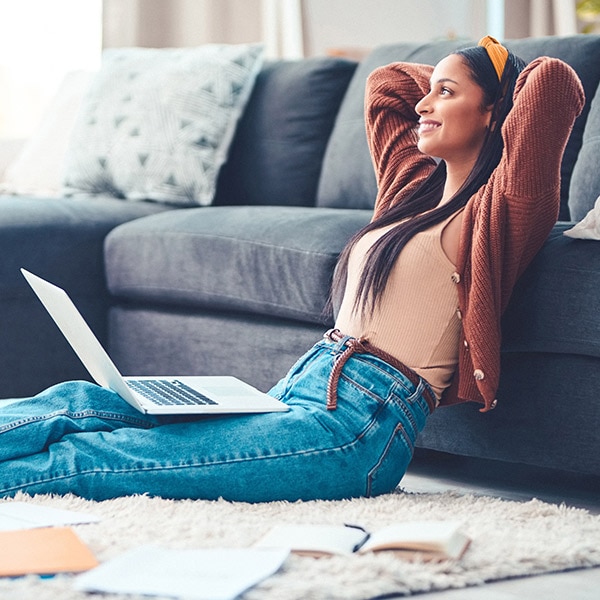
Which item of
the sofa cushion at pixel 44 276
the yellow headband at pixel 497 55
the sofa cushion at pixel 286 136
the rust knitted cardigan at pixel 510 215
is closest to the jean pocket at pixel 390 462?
the rust knitted cardigan at pixel 510 215

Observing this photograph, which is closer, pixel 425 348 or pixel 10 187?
pixel 425 348

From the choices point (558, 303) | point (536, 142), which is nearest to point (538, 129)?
point (536, 142)

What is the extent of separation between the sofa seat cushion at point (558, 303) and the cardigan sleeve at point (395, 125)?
29 cm

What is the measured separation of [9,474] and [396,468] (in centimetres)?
55

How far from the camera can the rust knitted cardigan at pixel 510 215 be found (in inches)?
60.0

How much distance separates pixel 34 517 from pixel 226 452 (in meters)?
0.28

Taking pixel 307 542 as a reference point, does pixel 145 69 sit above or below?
above

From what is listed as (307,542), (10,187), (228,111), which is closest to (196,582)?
(307,542)

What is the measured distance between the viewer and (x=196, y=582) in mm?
1125

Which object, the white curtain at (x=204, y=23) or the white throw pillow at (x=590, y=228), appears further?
the white curtain at (x=204, y=23)

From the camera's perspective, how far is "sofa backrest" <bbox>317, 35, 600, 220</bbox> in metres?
2.05

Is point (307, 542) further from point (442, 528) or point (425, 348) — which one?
point (425, 348)

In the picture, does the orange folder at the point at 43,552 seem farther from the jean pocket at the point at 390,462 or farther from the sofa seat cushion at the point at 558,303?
the sofa seat cushion at the point at 558,303

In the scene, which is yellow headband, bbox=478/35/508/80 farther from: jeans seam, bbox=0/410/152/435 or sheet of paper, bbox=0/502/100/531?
sheet of paper, bbox=0/502/100/531
